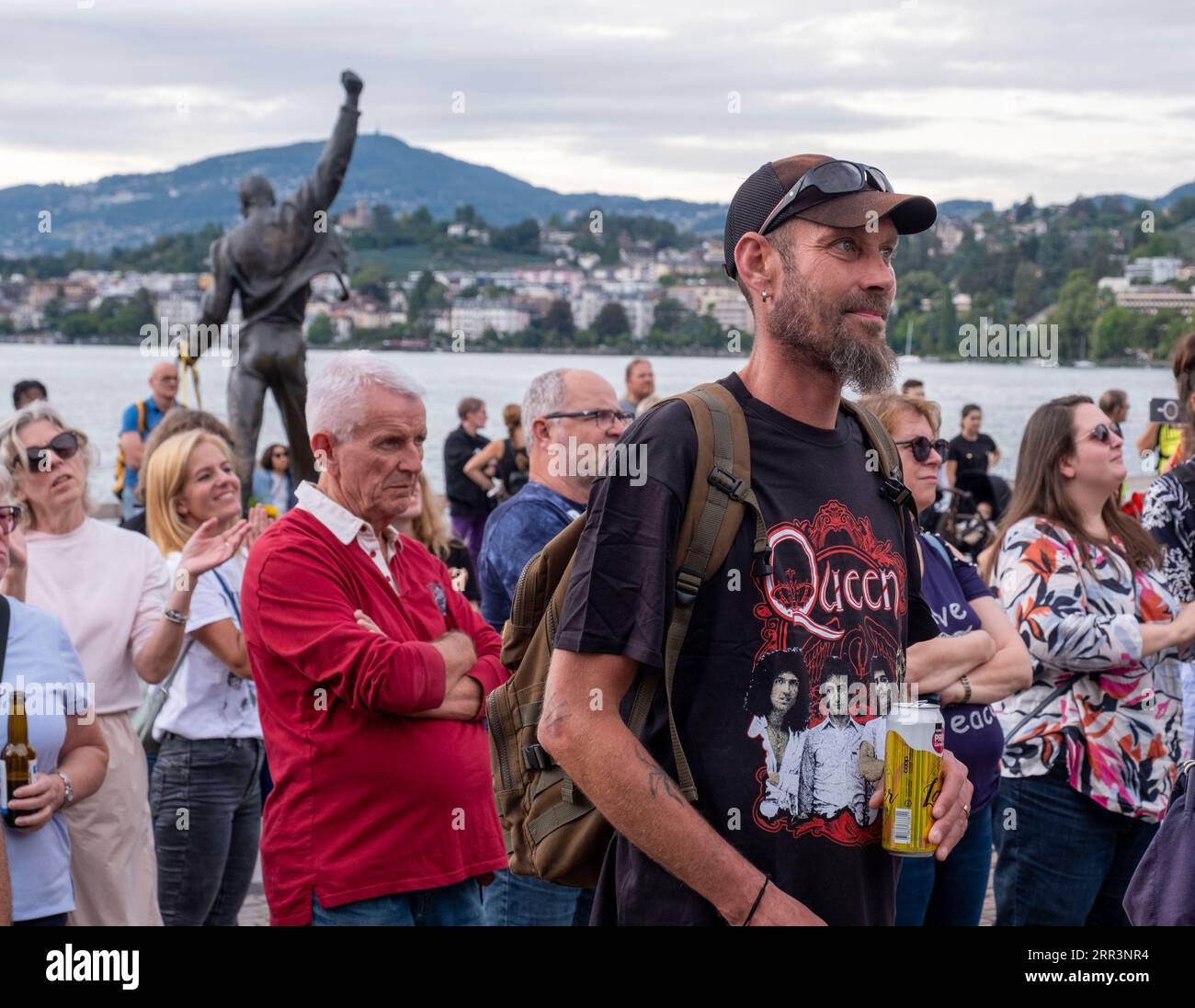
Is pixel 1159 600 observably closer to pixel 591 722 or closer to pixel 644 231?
pixel 591 722

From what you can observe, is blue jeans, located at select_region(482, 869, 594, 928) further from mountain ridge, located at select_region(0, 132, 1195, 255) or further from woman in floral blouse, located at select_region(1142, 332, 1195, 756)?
mountain ridge, located at select_region(0, 132, 1195, 255)

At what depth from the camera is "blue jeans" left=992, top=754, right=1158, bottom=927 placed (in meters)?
4.81

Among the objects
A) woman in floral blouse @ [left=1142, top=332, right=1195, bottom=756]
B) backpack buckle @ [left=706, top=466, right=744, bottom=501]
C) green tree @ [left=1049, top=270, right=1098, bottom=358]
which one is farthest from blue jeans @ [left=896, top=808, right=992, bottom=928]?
green tree @ [left=1049, top=270, right=1098, bottom=358]

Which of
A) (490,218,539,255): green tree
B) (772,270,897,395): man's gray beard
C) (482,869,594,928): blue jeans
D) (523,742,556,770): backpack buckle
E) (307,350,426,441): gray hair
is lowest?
(482,869,594,928): blue jeans

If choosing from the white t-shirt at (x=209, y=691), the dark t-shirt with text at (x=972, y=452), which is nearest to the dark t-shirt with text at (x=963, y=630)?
the white t-shirt at (x=209, y=691)

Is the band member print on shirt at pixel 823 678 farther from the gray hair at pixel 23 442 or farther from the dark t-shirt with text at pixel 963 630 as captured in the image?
the gray hair at pixel 23 442

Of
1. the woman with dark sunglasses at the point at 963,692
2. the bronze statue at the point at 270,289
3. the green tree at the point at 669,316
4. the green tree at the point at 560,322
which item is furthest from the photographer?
the green tree at the point at 560,322

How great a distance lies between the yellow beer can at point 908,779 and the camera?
8.36 feet

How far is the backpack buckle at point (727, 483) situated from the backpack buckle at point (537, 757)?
0.59 meters

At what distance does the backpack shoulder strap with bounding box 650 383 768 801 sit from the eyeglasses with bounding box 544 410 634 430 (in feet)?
8.84

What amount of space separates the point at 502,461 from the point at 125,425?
10.5 ft

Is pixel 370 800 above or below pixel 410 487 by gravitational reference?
below

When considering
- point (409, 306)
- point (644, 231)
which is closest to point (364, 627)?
point (644, 231)
